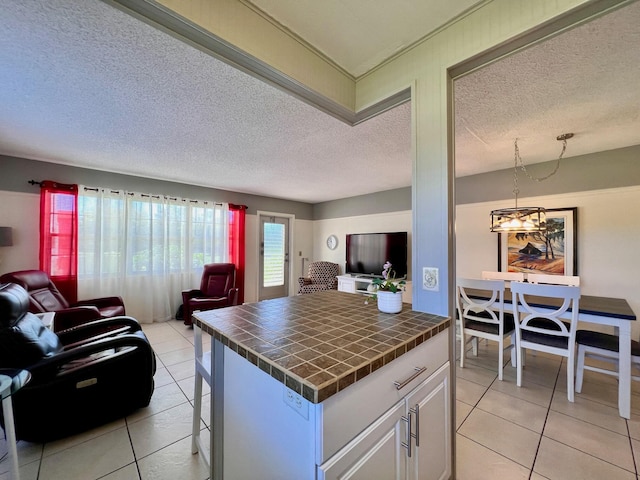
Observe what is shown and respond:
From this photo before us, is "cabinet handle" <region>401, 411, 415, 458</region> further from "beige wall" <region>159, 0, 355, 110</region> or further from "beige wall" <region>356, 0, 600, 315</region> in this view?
"beige wall" <region>159, 0, 355, 110</region>

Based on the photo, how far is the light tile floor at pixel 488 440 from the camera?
4.75ft

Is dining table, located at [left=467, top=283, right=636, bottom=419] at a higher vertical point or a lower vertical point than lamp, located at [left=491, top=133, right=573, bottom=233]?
lower

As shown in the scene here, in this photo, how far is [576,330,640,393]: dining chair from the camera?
1.98 meters

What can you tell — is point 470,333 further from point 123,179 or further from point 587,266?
point 123,179

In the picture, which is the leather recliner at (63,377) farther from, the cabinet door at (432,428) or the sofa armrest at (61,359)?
the cabinet door at (432,428)

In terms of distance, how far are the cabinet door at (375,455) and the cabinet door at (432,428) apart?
0.09 metres

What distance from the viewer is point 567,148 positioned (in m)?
2.84

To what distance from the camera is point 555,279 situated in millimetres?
2961

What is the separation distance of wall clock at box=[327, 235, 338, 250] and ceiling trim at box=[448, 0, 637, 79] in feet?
14.8

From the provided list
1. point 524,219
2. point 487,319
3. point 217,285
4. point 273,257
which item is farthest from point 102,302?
point 524,219

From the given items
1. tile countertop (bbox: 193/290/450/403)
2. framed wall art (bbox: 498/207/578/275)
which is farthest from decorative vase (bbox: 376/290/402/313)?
framed wall art (bbox: 498/207/578/275)

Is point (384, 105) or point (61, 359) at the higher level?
point (384, 105)

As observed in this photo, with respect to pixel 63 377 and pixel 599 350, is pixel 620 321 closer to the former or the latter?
pixel 599 350

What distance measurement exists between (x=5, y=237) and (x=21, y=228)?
12.5 inches
